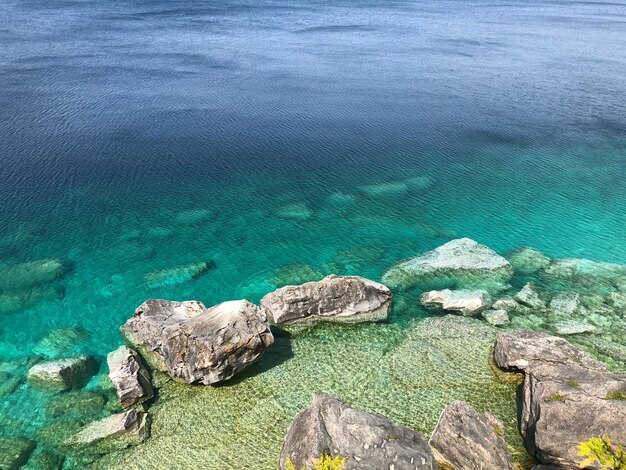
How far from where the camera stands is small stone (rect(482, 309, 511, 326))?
27703 mm

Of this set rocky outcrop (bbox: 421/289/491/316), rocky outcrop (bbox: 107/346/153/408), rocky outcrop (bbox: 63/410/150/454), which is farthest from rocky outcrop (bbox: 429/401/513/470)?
rocky outcrop (bbox: 107/346/153/408)

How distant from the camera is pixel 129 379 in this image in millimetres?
22375

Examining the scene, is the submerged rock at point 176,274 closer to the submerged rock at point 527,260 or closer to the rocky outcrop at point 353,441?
the rocky outcrop at point 353,441

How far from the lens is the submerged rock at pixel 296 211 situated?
39.5 m

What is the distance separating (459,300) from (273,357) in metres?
11.9

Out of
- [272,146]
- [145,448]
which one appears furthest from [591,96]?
[145,448]

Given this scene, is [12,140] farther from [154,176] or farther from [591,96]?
[591,96]

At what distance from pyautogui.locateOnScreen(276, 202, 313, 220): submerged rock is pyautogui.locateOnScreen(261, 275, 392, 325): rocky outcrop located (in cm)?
1208

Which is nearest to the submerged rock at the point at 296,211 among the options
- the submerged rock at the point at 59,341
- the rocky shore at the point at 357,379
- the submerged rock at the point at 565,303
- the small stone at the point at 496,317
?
the rocky shore at the point at 357,379

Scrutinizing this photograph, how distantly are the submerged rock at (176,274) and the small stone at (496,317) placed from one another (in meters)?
18.6

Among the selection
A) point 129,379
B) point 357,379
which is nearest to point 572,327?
point 357,379

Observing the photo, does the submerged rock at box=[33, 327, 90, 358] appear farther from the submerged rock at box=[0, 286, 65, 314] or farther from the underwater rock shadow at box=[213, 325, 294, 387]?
the underwater rock shadow at box=[213, 325, 294, 387]

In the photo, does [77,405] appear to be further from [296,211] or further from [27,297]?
[296,211]

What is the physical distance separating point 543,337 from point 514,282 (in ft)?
24.4
